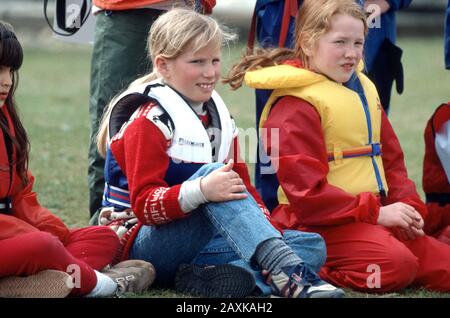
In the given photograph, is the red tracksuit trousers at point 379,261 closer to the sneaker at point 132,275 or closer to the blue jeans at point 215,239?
the blue jeans at point 215,239

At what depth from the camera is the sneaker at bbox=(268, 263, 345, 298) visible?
370 cm

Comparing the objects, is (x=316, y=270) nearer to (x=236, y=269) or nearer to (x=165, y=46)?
(x=236, y=269)

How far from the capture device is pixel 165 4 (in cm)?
477

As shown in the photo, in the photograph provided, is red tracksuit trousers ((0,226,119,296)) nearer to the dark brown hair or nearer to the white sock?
the white sock

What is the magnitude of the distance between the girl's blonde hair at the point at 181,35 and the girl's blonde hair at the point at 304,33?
404 millimetres

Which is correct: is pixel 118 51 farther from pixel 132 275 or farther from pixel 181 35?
pixel 132 275

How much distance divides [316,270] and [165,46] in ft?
3.54

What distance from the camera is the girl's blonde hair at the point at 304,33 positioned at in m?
4.50

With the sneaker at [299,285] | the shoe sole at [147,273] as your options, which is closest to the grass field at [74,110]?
the shoe sole at [147,273]

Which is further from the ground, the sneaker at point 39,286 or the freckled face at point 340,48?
the freckled face at point 340,48

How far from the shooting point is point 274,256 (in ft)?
12.3

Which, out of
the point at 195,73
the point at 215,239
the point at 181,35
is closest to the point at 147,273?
the point at 215,239

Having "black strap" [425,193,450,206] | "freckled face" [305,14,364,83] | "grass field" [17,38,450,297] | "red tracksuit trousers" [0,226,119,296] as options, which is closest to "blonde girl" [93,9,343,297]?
"grass field" [17,38,450,297]
